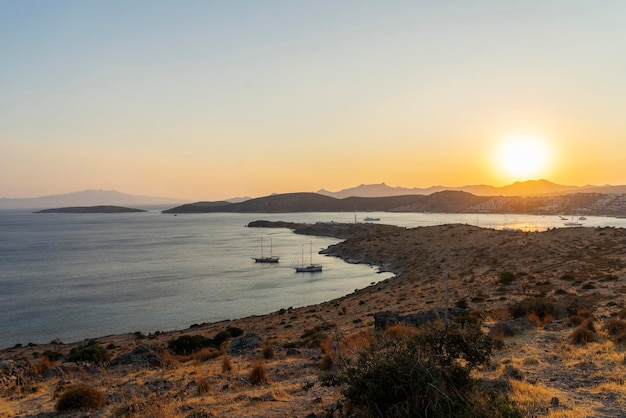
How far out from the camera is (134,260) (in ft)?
287

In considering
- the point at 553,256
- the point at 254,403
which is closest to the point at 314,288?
the point at 553,256

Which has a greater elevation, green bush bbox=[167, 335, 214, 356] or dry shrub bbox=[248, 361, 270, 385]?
dry shrub bbox=[248, 361, 270, 385]

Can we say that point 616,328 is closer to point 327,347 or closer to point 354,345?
point 354,345

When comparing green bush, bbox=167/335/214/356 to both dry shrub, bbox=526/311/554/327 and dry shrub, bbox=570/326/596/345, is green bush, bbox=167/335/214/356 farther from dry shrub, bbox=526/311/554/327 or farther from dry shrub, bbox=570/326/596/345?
dry shrub, bbox=570/326/596/345

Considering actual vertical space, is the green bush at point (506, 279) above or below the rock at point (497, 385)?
below

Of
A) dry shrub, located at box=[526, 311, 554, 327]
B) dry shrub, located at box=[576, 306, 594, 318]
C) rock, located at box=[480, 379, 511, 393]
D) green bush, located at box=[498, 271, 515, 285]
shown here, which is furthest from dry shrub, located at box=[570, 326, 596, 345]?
green bush, located at box=[498, 271, 515, 285]

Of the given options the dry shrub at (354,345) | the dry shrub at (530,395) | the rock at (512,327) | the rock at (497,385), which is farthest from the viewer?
the rock at (512,327)

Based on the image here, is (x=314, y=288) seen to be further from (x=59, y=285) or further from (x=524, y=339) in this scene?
(x=524, y=339)

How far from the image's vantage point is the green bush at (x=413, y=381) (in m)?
6.18

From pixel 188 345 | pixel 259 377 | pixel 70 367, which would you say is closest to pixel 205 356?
pixel 188 345

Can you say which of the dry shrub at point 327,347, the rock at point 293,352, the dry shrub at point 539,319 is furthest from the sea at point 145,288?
the dry shrub at point 539,319

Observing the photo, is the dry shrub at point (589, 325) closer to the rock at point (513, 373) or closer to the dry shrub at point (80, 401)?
the rock at point (513, 373)

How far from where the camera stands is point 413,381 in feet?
20.8

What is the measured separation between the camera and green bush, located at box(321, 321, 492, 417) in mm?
6176
